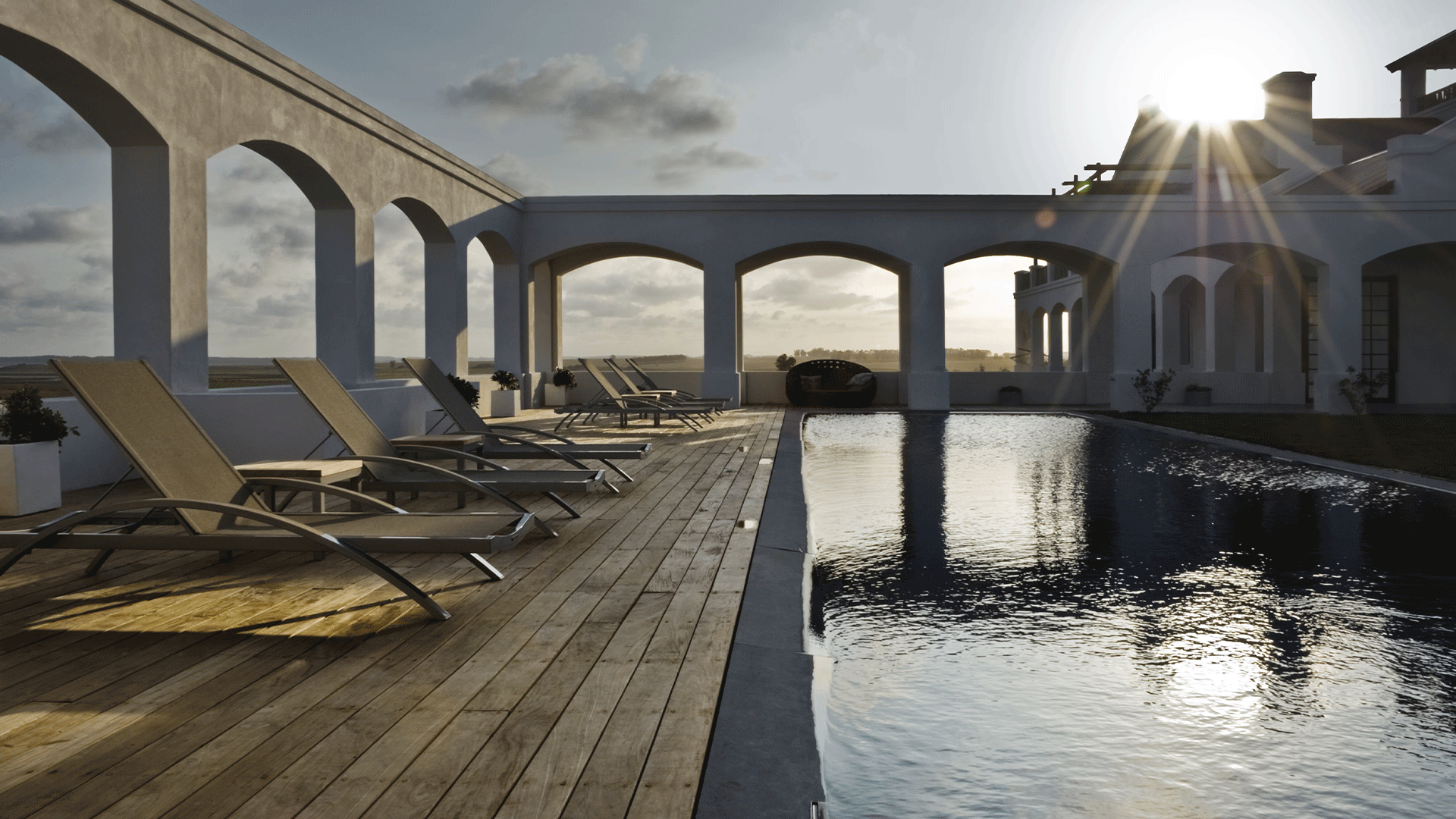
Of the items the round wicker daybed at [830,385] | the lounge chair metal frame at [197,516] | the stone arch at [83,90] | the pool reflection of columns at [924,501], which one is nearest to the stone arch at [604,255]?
the round wicker daybed at [830,385]

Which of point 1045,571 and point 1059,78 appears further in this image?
point 1059,78

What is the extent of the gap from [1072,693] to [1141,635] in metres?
0.83

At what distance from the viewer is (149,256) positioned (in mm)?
7699

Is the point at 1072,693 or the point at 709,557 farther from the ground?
the point at 709,557

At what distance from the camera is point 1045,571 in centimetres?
489

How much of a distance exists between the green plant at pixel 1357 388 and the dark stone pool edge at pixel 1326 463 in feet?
18.8

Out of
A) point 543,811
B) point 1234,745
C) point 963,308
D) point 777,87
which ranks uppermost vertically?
point 777,87

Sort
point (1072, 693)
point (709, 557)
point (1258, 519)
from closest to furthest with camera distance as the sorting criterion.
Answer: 1. point (1072, 693)
2. point (709, 557)
3. point (1258, 519)

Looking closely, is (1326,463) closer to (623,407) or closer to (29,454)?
(623,407)

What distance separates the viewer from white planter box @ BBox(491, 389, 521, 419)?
15484 millimetres

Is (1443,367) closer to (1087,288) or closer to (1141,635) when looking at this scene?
(1087,288)

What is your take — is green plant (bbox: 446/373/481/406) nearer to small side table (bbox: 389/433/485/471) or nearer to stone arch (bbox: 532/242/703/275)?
stone arch (bbox: 532/242/703/275)

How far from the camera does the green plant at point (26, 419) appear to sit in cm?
594

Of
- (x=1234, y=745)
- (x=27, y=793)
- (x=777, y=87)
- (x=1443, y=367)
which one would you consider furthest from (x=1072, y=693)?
(x=1443, y=367)
